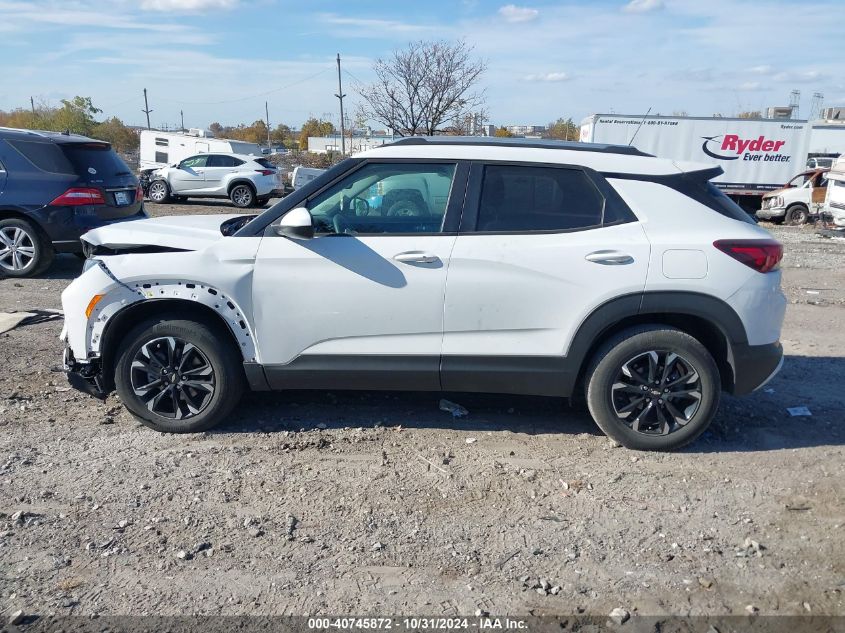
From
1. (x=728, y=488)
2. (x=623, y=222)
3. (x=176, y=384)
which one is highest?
(x=623, y=222)

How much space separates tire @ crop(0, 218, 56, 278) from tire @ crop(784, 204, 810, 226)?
2023 centimetres

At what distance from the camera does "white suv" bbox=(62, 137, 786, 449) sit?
423 cm

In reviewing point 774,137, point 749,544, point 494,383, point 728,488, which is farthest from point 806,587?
point 774,137

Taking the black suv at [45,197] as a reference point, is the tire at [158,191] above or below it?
below

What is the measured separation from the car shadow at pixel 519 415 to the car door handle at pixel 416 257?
1.20m

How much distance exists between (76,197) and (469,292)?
679 centimetres

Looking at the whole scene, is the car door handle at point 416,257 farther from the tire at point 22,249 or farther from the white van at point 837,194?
the white van at point 837,194

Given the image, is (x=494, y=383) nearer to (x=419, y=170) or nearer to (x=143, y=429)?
(x=419, y=170)

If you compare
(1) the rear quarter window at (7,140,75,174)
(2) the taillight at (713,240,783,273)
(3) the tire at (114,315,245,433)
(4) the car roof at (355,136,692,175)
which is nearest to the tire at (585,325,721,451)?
(2) the taillight at (713,240,783,273)

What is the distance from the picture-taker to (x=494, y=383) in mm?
4395

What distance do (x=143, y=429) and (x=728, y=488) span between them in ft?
11.8

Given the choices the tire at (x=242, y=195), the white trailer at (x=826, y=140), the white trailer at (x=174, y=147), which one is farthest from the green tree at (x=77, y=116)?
the white trailer at (x=826, y=140)

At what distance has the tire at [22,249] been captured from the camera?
29.9ft

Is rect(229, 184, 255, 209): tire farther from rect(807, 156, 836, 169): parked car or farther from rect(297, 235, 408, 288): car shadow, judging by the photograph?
rect(807, 156, 836, 169): parked car
